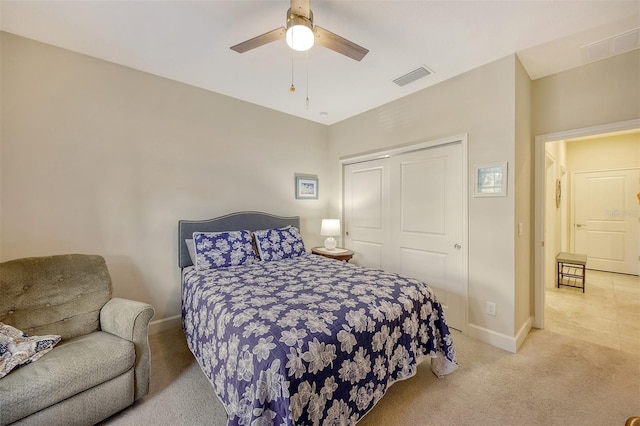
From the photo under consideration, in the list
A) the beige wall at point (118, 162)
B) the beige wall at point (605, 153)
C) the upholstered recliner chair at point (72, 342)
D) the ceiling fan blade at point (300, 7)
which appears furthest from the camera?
the beige wall at point (605, 153)

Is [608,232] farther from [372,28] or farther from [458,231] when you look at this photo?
[372,28]

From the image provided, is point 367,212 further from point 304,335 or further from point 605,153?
point 605,153

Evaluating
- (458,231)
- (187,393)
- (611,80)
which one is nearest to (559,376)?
(458,231)

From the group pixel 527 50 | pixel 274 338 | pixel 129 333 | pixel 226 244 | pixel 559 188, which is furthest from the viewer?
pixel 559 188

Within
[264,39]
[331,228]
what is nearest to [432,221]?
[331,228]

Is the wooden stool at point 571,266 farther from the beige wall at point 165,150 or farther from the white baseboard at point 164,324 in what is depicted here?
the white baseboard at point 164,324

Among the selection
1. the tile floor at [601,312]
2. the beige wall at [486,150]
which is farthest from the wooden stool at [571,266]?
the beige wall at [486,150]

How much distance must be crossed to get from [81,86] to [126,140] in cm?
55

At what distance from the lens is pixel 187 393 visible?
1906mm

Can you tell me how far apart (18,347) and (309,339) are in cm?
172

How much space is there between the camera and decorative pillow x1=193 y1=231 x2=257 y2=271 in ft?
8.77

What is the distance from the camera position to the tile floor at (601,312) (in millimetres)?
2666

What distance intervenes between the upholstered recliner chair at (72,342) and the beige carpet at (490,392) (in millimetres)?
254

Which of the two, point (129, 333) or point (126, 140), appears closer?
point (129, 333)
